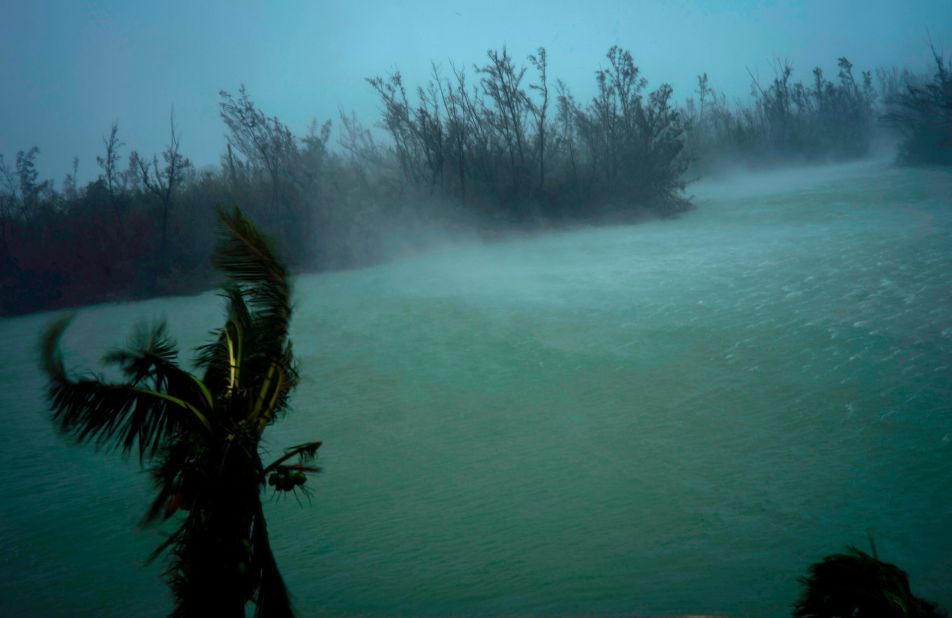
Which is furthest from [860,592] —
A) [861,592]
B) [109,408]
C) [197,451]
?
[109,408]

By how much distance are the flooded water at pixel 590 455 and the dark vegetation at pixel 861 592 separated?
1.52 m

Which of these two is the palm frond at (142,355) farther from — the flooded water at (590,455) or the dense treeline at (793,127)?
the dense treeline at (793,127)

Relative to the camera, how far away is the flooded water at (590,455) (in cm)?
414

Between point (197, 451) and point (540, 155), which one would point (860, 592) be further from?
point (540, 155)

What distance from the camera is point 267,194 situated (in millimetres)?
20781

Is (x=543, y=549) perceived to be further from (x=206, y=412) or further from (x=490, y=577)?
(x=206, y=412)

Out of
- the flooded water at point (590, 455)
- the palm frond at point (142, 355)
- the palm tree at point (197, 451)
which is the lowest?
the flooded water at point (590, 455)

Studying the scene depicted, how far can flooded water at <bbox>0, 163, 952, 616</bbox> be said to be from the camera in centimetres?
414

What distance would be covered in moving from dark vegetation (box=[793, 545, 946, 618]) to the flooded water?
1.52 m

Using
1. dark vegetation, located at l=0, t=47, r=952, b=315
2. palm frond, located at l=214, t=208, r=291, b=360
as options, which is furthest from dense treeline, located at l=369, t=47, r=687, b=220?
palm frond, located at l=214, t=208, r=291, b=360

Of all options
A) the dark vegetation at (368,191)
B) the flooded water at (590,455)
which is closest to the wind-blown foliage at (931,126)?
the dark vegetation at (368,191)

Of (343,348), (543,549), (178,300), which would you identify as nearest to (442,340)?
(343,348)

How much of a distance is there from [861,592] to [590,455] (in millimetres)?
3599

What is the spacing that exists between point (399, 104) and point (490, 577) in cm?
2094
